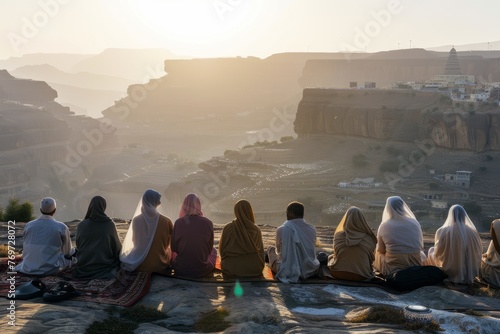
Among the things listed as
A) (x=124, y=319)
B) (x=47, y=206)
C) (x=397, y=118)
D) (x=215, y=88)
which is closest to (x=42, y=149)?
(x=397, y=118)

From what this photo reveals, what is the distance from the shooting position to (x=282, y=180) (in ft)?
134

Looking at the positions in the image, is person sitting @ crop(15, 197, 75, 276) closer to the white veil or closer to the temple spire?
the white veil

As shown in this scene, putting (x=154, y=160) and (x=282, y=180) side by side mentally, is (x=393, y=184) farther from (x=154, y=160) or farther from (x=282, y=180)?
(x=154, y=160)

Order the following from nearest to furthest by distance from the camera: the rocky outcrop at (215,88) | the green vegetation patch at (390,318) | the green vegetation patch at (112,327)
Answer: the green vegetation patch at (112,327)
the green vegetation patch at (390,318)
the rocky outcrop at (215,88)

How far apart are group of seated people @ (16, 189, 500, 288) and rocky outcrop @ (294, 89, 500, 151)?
35.2 meters

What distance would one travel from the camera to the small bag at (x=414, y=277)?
872 centimetres

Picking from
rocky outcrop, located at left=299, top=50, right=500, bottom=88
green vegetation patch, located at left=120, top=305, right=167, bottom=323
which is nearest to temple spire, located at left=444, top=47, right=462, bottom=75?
rocky outcrop, located at left=299, top=50, right=500, bottom=88

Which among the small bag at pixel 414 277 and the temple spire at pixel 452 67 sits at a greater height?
the temple spire at pixel 452 67

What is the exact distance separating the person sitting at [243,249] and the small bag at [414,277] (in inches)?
66.5

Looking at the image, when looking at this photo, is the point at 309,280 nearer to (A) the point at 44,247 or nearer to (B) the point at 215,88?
(A) the point at 44,247

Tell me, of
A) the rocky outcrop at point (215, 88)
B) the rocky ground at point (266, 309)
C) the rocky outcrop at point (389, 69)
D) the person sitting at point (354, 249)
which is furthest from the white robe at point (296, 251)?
the rocky outcrop at point (215, 88)

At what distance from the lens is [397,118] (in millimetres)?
47094

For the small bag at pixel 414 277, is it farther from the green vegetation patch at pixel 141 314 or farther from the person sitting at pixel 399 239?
the green vegetation patch at pixel 141 314

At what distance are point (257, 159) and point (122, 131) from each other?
5795 centimetres
